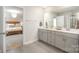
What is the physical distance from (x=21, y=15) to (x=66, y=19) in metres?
1.20

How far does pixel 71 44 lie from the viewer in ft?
7.20

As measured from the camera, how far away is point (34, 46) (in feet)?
7.32

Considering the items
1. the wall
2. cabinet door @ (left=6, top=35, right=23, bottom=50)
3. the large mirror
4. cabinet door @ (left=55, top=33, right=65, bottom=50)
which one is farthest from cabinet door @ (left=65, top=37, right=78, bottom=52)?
cabinet door @ (left=6, top=35, right=23, bottom=50)

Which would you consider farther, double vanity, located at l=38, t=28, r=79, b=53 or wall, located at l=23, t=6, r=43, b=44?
wall, located at l=23, t=6, r=43, b=44

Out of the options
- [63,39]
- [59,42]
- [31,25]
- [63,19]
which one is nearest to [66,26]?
[63,19]

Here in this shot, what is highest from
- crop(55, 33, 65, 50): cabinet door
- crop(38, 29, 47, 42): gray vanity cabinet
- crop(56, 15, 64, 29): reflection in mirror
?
crop(56, 15, 64, 29): reflection in mirror

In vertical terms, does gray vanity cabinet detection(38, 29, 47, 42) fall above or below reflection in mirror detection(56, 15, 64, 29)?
below

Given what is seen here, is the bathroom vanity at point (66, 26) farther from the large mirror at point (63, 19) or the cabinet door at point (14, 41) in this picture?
the cabinet door at point (14, 41)

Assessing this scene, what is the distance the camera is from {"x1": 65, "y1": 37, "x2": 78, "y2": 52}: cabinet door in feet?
6.87

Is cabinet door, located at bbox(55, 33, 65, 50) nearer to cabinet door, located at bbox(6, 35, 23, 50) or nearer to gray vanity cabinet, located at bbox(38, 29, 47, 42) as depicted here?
gray vanity cabinet, located at bbox(38, 29, 47, 42)

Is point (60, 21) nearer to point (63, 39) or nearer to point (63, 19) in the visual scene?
point (63, 19)

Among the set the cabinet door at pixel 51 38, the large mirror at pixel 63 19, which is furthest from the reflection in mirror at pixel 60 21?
the cabinet door at pixel 51 38

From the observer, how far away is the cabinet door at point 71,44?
2094 mm
